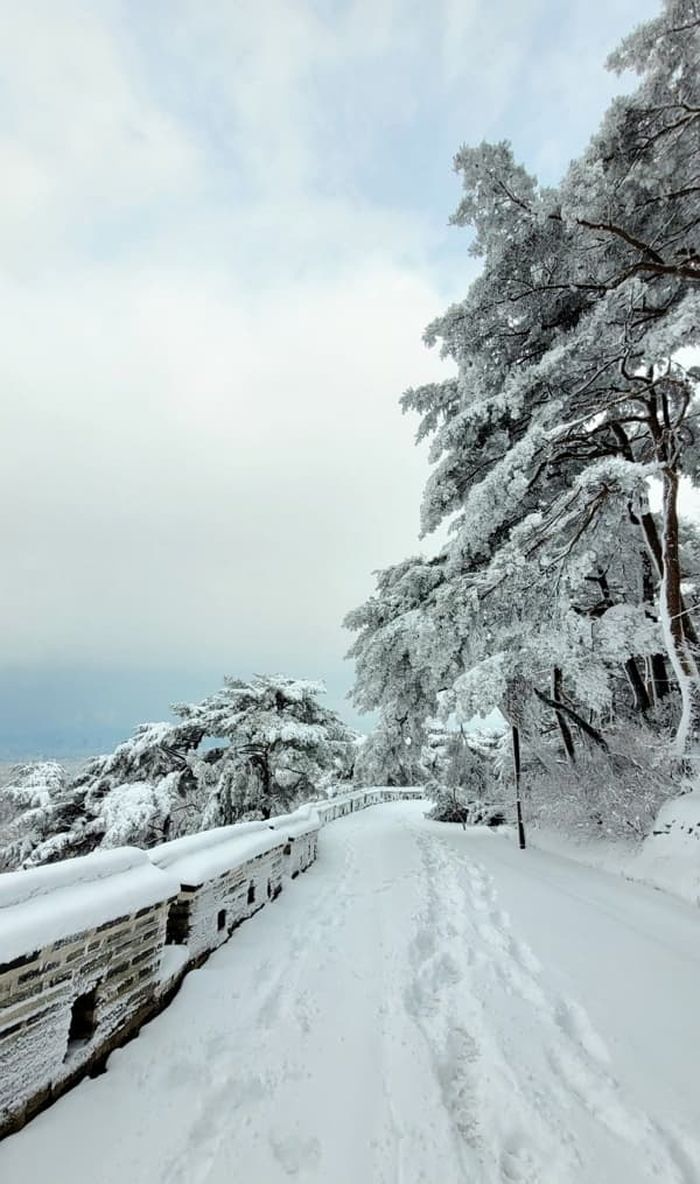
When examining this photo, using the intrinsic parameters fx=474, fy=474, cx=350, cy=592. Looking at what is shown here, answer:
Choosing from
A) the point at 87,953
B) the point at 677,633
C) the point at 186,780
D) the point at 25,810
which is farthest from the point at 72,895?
the point at 25,810

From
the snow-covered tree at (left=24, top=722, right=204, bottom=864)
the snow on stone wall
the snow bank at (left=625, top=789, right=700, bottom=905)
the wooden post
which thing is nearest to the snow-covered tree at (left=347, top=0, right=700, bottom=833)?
the wooden post

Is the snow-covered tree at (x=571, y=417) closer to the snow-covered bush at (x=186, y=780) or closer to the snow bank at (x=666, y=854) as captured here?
the snow bank at (x=666, y=854)

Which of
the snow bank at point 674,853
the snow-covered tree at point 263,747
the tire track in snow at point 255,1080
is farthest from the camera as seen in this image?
the snow-covered tree at point 263,747

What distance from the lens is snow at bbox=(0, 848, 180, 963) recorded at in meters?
2.11

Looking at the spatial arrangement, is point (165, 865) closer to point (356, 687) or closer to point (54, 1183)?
point (54, 1183)

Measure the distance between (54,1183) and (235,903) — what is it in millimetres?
3038

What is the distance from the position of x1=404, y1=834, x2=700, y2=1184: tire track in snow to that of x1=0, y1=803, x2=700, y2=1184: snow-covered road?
1 centimetres

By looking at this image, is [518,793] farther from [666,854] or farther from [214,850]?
[214,850]

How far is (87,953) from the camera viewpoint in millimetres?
2453

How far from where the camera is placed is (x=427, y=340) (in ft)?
29.4

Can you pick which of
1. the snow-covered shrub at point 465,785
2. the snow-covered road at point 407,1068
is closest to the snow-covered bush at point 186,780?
the snow-covered shrub at point 465,785

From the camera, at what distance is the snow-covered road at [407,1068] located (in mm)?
1927

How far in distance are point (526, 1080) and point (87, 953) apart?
2364 millimetres

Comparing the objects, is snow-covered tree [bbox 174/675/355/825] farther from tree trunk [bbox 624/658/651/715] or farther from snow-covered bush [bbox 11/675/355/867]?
tree trunk [bbox 624/658/651/715]
